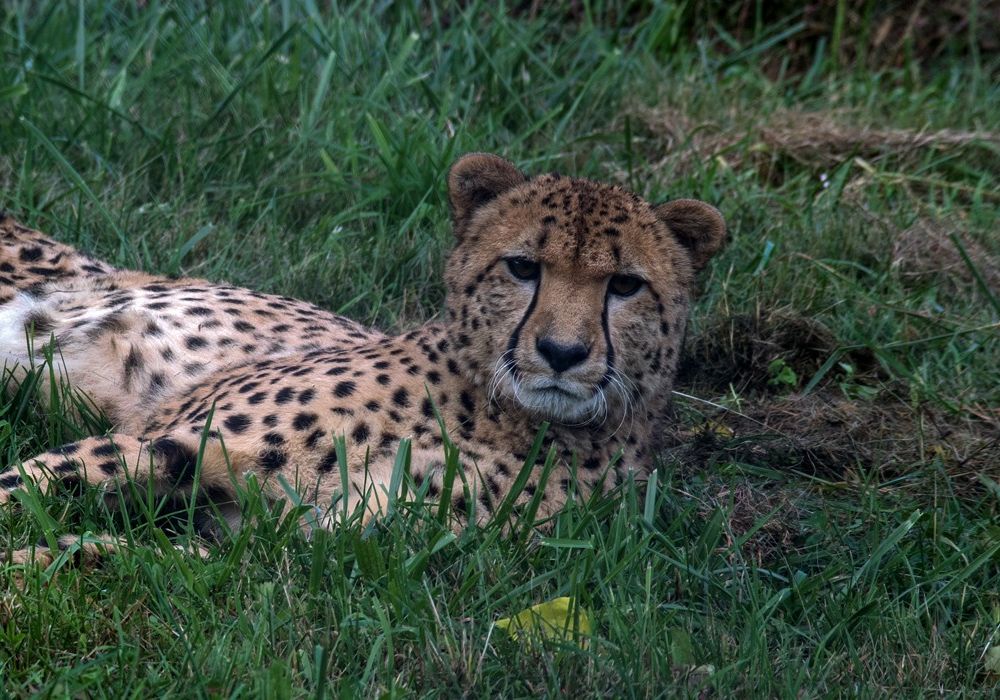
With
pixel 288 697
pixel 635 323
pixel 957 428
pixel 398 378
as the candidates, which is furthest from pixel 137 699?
pixel 957 428

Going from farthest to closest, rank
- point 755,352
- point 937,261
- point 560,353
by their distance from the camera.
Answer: point 937,261 → point 755,352 → point 560,353

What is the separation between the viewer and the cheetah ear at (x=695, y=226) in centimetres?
325

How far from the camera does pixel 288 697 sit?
2141mm

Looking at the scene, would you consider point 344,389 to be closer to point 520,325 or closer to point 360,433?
point 360,433

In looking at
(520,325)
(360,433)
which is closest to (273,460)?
(360,433)

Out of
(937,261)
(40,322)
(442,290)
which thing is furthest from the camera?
(937,261)

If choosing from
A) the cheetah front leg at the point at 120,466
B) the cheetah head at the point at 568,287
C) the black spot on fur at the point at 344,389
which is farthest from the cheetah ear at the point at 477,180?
the cheetah front leg at the point at 120,466

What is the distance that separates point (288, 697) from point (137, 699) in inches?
9.3

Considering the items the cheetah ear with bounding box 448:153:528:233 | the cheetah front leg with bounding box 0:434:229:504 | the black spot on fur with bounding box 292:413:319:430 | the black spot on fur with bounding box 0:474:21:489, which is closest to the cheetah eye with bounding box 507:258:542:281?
the cheetah ear with bounding box 448:153:528:233

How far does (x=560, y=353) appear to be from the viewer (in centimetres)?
284

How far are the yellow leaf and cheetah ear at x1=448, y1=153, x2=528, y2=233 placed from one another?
1114 mm

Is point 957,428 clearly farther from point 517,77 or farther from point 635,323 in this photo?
point 517,77

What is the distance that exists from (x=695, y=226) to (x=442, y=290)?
128cm

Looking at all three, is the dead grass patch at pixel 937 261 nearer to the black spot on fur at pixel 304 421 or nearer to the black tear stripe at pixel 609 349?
the black tear stripe at pixel 609 349
